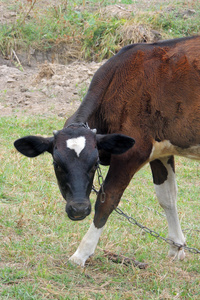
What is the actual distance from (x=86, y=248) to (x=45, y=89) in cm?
672

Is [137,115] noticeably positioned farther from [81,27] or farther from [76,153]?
[81,27]

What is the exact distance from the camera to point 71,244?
202 inches

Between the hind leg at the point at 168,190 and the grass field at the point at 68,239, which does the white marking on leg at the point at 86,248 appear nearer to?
the grass field at the point at 68,239

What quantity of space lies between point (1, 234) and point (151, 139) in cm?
185

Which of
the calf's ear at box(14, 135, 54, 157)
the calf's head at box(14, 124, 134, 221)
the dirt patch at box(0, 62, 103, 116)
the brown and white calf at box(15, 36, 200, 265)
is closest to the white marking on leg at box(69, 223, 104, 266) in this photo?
the brown and white calf at box(15, 36, 200, 265)

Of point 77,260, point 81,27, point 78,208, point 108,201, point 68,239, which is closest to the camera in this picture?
point 78,208

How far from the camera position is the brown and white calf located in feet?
15.7

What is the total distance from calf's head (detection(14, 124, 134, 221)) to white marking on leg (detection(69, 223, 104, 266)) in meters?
0.63

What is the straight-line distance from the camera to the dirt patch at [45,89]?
10.4 meters

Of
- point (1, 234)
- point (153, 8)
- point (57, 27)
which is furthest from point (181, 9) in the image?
point (1, 234)

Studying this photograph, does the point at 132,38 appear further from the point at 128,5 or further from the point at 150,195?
the point at 150,195

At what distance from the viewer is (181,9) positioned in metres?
14.0

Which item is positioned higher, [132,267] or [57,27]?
[132,267]

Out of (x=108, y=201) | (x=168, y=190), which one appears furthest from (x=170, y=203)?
(x=108, y=201)
